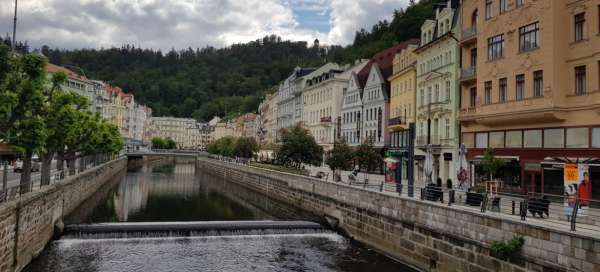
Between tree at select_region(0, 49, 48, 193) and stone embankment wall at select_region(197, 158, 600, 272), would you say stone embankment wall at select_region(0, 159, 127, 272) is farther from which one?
stone embankment wall at select_region(197, 158, 600, 272)

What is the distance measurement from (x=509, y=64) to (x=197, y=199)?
120ft

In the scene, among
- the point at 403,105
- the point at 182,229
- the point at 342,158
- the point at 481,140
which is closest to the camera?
the point at 182,229

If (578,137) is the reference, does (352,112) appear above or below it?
above

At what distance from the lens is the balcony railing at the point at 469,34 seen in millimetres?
38812

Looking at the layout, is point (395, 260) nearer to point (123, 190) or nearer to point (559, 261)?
point (559, 261)

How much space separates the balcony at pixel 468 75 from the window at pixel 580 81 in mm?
10504

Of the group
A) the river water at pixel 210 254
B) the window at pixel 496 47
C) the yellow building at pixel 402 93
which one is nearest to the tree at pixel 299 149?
the yellow building at pixel 402 93

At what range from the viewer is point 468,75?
40.1 m

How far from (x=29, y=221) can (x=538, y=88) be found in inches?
1147

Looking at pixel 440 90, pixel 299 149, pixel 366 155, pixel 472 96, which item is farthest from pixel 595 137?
pixel 299 149

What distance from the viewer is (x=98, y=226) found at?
100 ft

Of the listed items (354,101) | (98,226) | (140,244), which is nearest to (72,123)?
(98,226)

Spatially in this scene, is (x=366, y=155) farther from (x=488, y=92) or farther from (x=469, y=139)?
(x=488, y=92)

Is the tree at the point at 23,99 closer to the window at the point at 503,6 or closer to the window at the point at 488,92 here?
the window at the point at 488,92
